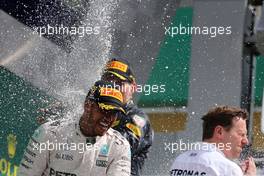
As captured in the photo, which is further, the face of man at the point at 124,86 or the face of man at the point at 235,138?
the face of man at the point at 124,86

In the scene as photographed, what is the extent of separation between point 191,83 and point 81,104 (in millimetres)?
431

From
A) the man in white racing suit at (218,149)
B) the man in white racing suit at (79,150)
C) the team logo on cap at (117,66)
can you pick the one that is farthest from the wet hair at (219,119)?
the team logo on cap at (117,66)

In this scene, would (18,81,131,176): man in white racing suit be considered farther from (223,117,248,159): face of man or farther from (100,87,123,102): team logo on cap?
(223,117,248,159): face of man

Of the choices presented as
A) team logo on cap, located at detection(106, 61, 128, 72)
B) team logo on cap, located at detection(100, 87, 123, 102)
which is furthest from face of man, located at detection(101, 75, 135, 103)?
team logo on cap, located at detection(100, 87, 123, 102)

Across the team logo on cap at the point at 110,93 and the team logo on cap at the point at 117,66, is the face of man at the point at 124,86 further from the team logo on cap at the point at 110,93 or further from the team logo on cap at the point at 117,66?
the team logo on cap at the point at 110,93

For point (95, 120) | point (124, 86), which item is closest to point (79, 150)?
point (95, 120)

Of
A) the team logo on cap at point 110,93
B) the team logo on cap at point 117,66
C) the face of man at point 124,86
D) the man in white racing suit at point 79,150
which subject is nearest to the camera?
the man in white racing suit at point 79,150

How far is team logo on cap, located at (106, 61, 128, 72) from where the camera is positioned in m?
2.41

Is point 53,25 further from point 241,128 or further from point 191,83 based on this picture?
point 241,128

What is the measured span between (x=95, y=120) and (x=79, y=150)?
0.11 metres

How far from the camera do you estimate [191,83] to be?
2.54m

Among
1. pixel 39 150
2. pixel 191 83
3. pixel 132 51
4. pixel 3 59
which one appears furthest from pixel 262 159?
pixel 3 59

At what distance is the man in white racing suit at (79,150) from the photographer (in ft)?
6.13

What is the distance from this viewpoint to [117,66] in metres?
2.43
